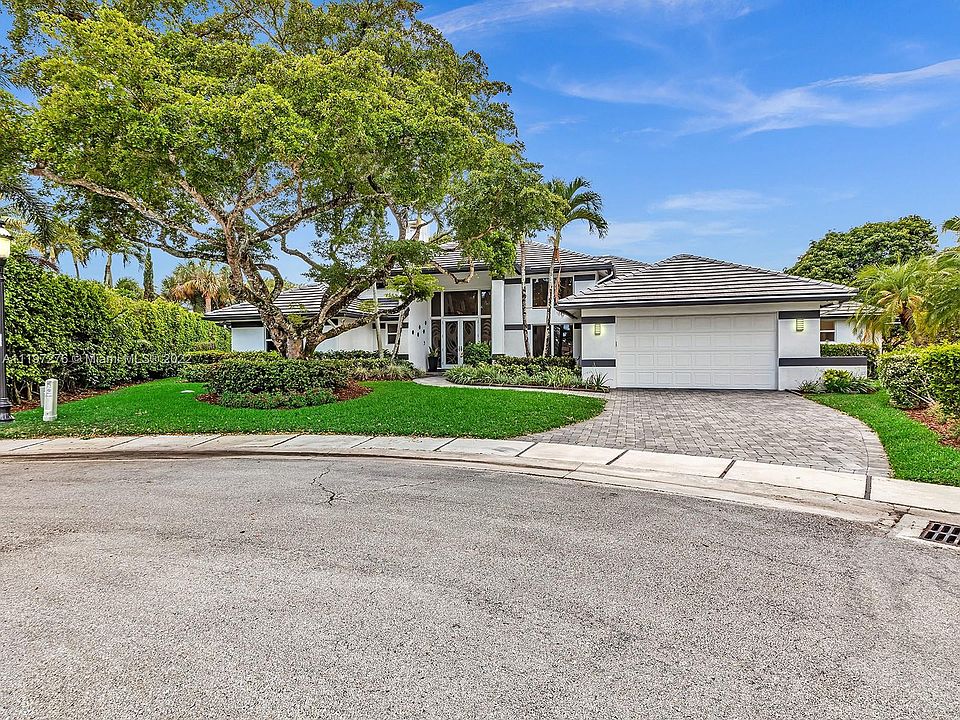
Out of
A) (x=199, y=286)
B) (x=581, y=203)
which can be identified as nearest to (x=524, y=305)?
(x=581, y=203)

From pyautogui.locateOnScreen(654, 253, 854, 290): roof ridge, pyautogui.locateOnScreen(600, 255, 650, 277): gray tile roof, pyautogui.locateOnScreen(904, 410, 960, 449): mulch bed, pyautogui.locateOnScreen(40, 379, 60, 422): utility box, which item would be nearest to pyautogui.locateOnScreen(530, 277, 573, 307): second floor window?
pyautogui.locateOnScreen(600, 255, 650, 277): gray tile roof

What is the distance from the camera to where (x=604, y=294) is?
17.2 meters

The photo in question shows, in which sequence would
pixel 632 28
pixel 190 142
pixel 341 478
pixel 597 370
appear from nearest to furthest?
pixel 341 478
pixel 190 142
pixel 632 28
pixel 597 370

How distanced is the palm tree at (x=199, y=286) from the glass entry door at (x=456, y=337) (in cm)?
2049

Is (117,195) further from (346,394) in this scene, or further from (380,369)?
(380,369)

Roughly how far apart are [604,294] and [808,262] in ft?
99.8

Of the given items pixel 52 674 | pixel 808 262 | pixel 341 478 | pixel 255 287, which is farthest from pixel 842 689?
pixel 808 262

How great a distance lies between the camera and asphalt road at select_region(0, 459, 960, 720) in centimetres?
239

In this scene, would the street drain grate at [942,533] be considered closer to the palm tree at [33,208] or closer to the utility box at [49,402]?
the utility box at [49,402]

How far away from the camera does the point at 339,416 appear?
10.9 metres

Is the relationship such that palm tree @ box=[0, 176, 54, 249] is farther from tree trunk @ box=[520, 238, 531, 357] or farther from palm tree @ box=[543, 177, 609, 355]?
palm tree @ box=[543, 177, 609, 355]

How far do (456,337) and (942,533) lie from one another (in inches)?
851

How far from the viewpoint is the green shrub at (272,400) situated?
12.0m

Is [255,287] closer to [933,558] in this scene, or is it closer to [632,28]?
[632,28]
